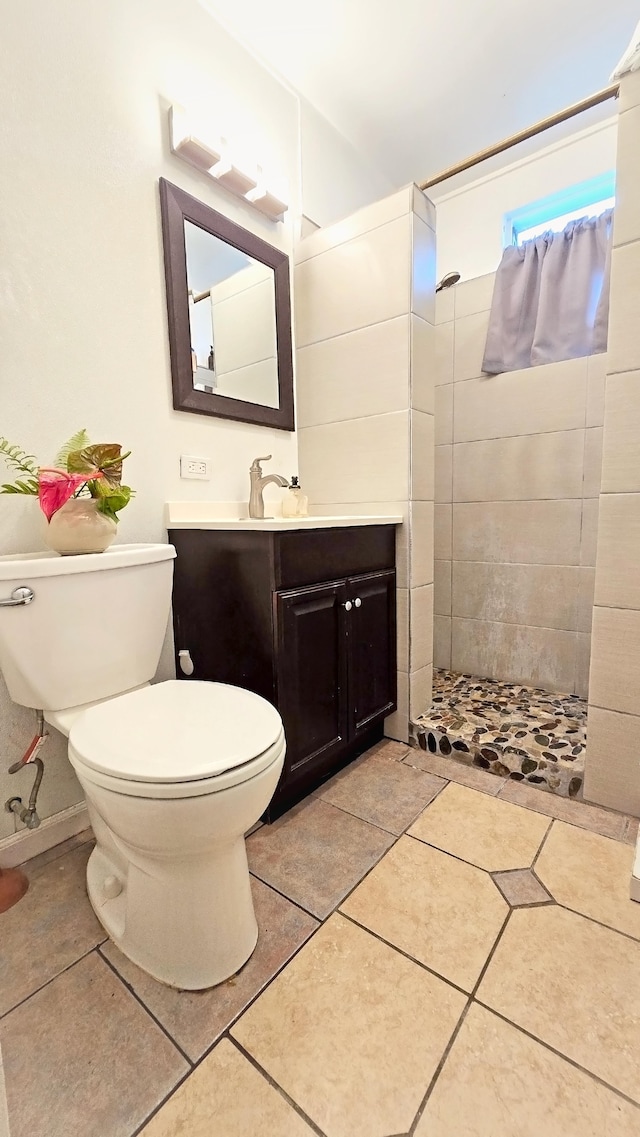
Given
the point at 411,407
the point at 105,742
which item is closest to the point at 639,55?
the point at 411,407

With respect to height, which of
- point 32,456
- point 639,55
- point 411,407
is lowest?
point 32,456

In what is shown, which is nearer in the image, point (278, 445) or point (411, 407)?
point (411, 407)

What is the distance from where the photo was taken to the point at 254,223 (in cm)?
175

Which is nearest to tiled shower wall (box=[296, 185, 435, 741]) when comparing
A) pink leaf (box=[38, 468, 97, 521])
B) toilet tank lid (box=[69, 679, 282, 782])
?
toilet tank lid (box=[69, 679, 282, 782])

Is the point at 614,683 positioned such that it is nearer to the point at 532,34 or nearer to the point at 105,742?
the point at 105,742

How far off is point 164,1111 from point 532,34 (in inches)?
117

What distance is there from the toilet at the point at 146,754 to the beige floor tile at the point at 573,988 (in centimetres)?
50

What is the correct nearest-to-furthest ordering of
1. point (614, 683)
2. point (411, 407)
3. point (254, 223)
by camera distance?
point (614, 683) < point (411, 407) < point (254, 223)

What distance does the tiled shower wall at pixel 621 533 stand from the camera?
1.21 m

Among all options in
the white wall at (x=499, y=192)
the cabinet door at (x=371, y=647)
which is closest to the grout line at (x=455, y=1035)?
the cabinet door at (x=371, y=647)

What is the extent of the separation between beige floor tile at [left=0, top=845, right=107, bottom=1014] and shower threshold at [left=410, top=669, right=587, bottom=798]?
112 cm

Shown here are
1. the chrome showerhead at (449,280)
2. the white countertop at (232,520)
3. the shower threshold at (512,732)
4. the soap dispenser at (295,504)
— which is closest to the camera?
the white countertop at (232,520)

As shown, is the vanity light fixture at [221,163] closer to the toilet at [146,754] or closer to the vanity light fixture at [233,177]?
the vanity light fixture at [233,177]

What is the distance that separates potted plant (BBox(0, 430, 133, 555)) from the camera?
111 centimetres
